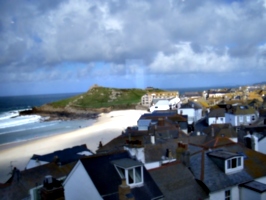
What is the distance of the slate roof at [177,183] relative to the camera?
9.59m

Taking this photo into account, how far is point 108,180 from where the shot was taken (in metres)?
8.41

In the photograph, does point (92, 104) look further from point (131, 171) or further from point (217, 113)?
point (131, 171)

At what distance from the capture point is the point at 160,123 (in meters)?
30.4

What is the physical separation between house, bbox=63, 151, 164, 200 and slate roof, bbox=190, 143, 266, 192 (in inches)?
103

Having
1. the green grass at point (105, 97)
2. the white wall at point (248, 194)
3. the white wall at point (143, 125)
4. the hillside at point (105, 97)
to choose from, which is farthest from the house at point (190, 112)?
the green grass at point (105, 97)

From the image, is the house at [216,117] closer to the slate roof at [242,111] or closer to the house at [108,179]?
the slate roof at [242,111]

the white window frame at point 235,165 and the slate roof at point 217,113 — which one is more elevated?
the white window frame at point 235,165

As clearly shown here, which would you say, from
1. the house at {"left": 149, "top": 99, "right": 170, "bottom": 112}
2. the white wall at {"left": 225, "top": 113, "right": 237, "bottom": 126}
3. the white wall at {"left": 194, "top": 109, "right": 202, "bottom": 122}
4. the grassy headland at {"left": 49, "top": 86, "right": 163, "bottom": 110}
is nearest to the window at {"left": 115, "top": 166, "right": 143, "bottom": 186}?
the white wall at {"left": 225, "top": 113, "right": 237, "bottom": 126}

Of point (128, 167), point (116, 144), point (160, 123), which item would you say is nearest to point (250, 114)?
point (160, 123)

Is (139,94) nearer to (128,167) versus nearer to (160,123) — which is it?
(160,123)

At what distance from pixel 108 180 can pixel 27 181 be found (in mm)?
7612

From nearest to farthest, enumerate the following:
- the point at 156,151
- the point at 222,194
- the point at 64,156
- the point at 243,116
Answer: the point at 222,194 < the point at 156,151 < the point at 64,156 < the point at 243,116

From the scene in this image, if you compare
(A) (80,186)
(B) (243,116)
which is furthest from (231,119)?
(A) (80,186)

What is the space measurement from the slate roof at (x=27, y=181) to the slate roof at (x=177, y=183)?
6625mm
